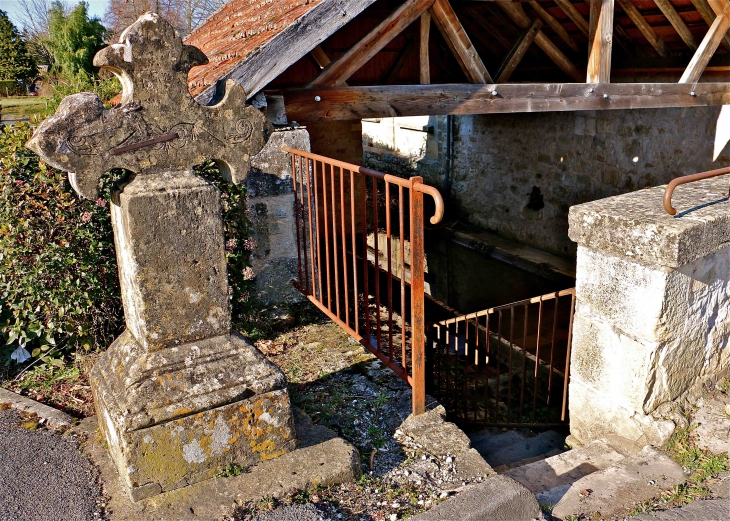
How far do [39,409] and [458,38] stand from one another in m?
4.13

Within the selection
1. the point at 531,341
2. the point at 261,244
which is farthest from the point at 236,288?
the point at 531,341

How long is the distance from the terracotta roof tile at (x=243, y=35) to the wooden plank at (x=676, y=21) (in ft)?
11.9

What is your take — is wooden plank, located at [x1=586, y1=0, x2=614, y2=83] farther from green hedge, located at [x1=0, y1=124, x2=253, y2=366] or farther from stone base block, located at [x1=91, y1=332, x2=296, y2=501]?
stone base block, located at [x1=91, y1=332, x2=296, y2=501]

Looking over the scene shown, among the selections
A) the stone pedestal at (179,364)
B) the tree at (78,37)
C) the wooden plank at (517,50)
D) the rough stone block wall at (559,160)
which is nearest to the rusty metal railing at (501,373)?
the rough stone block wall at (559,160)

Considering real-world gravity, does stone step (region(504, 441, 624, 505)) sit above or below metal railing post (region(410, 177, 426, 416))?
below

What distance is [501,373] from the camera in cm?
626

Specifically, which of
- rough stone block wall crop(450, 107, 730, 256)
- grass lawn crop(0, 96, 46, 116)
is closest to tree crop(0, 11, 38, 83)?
grass lawn crop(0, 96, 46, 116)

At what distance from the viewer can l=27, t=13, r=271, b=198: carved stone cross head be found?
2.41m

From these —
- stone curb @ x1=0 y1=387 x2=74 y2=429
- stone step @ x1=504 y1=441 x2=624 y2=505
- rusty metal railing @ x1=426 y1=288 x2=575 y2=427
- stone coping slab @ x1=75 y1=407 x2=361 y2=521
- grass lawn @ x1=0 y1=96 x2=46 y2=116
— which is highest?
grass lawn @ x1=0 y1=96 x2=46 y2=116

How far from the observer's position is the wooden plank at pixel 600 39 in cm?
557

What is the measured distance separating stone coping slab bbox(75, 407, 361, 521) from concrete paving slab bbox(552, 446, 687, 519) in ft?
3.26

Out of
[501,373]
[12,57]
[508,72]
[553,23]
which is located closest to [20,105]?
[12,57]

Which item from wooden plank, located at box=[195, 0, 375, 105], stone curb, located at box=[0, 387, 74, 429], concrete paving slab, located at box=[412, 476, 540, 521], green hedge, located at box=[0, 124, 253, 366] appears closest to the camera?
concrete paving slab, located at box=[412, 476, 540, 521]

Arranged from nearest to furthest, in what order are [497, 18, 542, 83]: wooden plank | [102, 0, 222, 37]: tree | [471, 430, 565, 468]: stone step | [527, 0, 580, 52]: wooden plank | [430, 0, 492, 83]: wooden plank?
[471, 430, 565, 468]: stone step
[430, 0, 492, 83]: wooden plank
[527, 0, 580, 52]: wooden plank
[497, 18, 542, 83]: wooden plank
[102, 0, 222, 37]: tree
